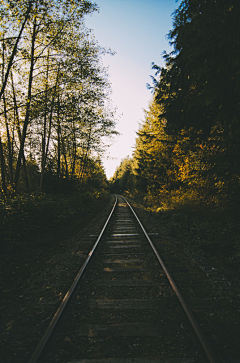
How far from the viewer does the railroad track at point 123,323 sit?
2.13 metres

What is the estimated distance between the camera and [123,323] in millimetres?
2623

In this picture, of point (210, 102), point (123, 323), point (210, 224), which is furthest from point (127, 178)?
point (123, 323)

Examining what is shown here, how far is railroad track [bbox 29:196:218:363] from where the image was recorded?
2.13 m

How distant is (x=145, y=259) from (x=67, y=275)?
201 centimetres

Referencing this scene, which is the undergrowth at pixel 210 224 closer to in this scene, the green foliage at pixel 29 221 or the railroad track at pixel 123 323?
the railroad track at pixel 123 323

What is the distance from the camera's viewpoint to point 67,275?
412 cm

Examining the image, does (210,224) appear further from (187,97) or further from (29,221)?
(29,221)

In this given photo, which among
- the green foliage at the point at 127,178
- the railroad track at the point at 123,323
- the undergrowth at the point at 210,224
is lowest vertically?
the railroad track at the point at 123,323

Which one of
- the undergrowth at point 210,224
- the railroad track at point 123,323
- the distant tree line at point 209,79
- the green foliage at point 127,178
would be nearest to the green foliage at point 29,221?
the railroad track at point 123,323

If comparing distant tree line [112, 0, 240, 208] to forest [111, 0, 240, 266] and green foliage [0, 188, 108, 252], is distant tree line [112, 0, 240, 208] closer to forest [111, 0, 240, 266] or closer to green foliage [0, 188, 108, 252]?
forest [111, 0, 240, 266]

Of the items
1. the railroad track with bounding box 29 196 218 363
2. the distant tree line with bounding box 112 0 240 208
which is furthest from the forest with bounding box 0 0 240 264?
the railroad track with bounding box 29 196 218 363

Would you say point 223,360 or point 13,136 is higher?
point 13,136

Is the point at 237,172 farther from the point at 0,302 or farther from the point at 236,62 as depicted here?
the point at 0,302

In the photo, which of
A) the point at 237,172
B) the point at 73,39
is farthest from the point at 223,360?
the point at 73,39
